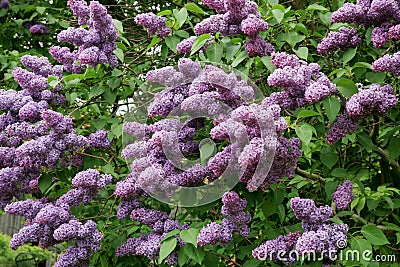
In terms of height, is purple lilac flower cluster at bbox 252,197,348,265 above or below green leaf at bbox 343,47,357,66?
below

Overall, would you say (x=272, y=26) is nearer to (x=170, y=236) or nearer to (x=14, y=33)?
(x=170, y=236)

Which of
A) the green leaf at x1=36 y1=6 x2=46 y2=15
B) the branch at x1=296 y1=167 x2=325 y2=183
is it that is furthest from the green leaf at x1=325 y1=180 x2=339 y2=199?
the green leaf at x1=36 y1=6 x2=46 y2=15

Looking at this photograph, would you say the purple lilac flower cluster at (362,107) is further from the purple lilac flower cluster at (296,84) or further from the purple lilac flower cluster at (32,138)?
the purple lilac flower cluster at (32,138)

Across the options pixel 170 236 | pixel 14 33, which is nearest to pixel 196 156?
pixel 170 236

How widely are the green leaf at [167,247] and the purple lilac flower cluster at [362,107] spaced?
718 mm

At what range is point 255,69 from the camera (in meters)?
2.54

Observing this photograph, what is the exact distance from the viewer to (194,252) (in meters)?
2.20

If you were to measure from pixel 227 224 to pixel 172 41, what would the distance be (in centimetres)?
98

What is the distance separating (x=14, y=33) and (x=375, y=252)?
3.78m

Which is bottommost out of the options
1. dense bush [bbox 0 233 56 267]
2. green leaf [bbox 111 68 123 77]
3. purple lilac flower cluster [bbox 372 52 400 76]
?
dense bush [bbox 0 233 56 267]

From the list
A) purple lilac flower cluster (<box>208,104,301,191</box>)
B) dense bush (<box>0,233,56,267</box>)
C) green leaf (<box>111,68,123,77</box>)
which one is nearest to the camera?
purple lilac flower cluster (<box>208,104,301,191</box>)

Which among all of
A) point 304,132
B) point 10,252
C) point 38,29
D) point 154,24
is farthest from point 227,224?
point 10,252

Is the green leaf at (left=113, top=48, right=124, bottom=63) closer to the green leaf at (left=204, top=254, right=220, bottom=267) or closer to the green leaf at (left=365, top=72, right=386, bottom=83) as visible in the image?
the green leaf at (left=204, top=254, right=220, bottom=267)

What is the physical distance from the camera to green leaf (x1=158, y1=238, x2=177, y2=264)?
215 centimetres
